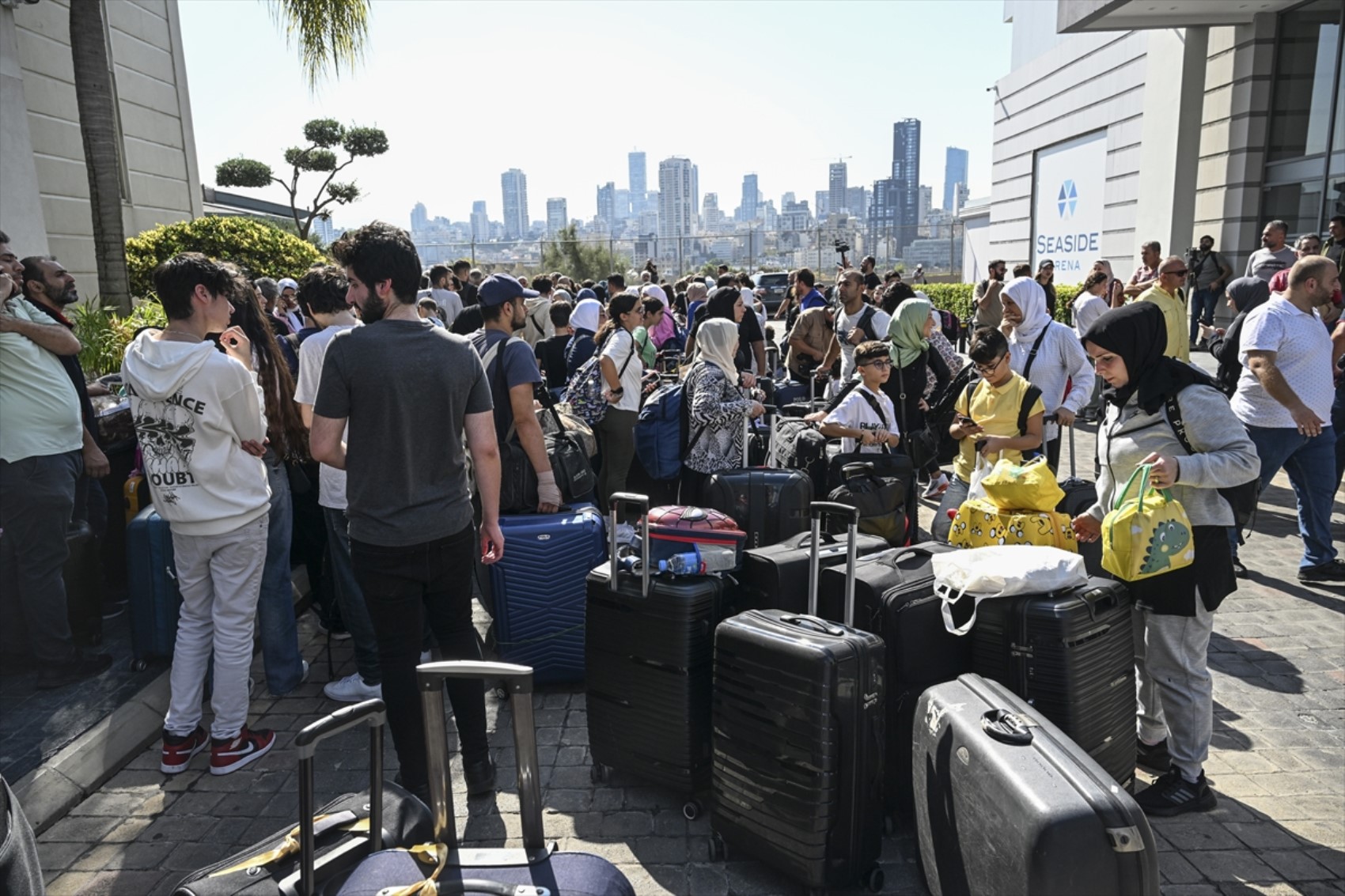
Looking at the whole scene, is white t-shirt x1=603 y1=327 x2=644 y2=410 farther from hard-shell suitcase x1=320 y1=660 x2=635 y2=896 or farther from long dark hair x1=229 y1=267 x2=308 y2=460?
hard-shell suitcase x1=320 y1=660 x2=635 y2=896

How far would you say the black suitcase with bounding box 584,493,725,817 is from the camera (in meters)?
3.36

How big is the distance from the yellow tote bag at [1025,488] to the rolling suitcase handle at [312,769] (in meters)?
2.50

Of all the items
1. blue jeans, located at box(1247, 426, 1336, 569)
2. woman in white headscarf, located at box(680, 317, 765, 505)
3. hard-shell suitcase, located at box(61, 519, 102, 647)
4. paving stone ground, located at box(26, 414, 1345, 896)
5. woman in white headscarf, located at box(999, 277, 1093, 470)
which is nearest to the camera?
paving stone ground, located at box(26, 414, 1345, 896)

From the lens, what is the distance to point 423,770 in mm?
3580

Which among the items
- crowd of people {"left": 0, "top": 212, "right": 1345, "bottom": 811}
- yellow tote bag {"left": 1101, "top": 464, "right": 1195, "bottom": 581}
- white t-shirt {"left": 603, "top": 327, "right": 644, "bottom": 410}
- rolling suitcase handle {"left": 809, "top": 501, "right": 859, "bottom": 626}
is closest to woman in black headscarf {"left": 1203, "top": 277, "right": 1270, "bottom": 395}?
crowd of people {"left": 0, "top": 212, "right": 1345, "bottom": 811}

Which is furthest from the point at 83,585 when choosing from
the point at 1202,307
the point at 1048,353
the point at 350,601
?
the point at 1202,307

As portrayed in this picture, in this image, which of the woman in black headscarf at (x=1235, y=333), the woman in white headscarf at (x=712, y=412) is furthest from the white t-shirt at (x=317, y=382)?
the woman in black headscarf at (x=1235, y=333)

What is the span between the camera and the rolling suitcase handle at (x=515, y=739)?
2051 millimetres

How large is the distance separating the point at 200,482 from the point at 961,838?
320 centimetres

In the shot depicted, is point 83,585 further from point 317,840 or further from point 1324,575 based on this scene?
point 1324,575

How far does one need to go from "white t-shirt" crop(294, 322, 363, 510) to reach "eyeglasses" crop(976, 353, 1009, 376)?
3337 mm

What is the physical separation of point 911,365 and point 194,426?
4.62 metres

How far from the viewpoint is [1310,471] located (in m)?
5.98

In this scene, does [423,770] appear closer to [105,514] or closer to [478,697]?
[478,697]
